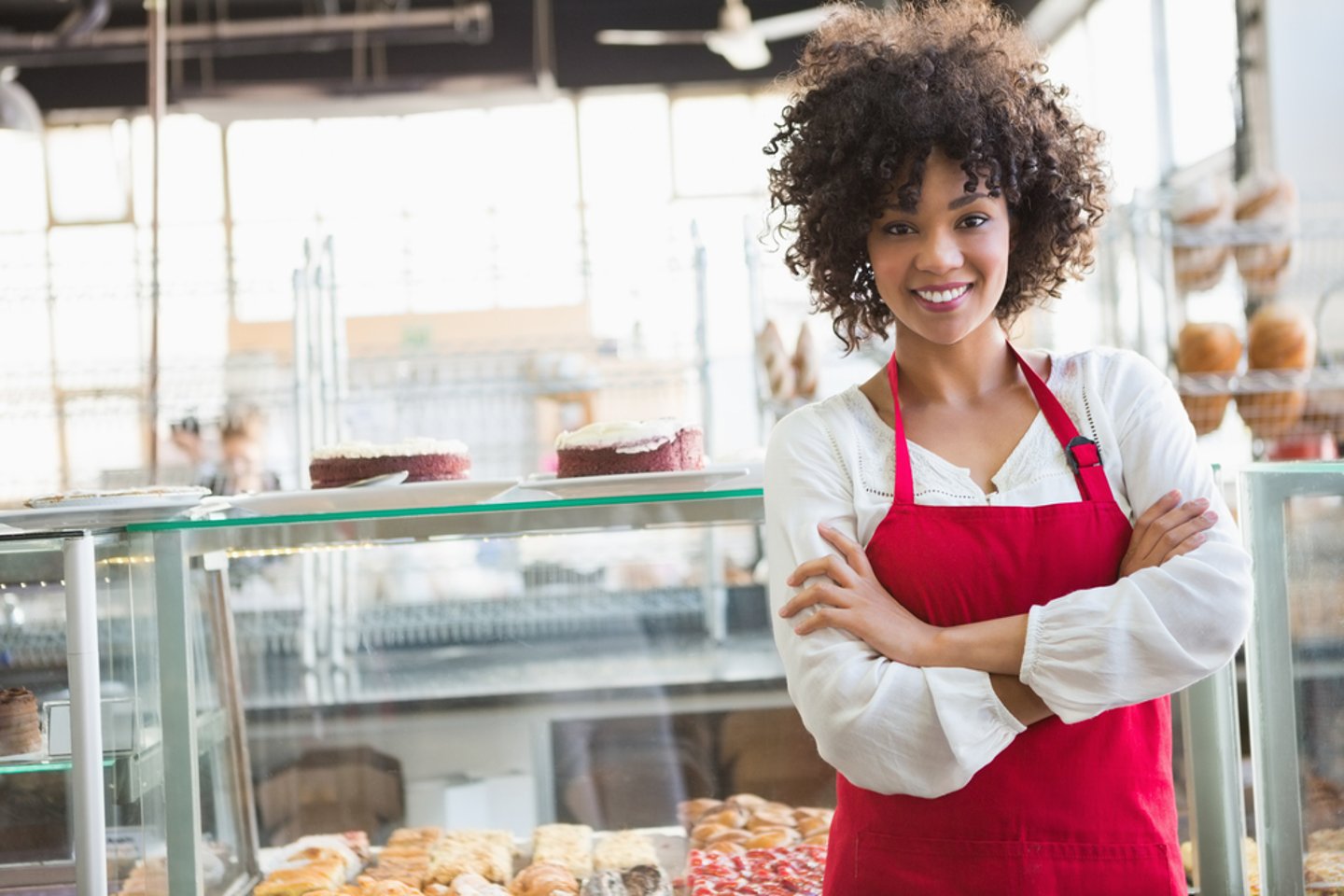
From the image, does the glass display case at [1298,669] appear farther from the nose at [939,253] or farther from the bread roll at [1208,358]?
the bread roll at [1208,358]

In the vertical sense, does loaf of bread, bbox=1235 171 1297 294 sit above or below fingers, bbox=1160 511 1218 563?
above

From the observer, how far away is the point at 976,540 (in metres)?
1.36

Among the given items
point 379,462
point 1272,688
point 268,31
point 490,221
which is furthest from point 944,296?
point 490,221

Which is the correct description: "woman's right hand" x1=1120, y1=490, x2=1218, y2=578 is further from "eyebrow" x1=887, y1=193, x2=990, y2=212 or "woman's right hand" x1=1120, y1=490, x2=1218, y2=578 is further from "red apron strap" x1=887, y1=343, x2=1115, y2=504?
"eyebrow" x1=887, y1=193, x2=990, y2=212

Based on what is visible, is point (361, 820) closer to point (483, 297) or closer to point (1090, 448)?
point (1090, 448)

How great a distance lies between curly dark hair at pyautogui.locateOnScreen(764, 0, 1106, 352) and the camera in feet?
4.62

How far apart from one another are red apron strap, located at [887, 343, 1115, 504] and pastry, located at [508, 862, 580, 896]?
30.6 inches

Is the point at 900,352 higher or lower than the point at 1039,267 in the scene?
lower

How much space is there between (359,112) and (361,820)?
16.8 feet

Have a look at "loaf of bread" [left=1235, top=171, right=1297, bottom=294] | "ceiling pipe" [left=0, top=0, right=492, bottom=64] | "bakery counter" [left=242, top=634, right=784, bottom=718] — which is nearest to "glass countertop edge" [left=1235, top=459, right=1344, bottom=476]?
"bakery counter" [left=242, top=634, right=784, bottom=718]

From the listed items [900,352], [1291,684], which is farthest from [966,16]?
[1291,684]

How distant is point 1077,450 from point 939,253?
10.1 inches

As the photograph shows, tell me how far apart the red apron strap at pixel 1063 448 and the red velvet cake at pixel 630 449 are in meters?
0.36

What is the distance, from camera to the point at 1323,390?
12.8 feet
